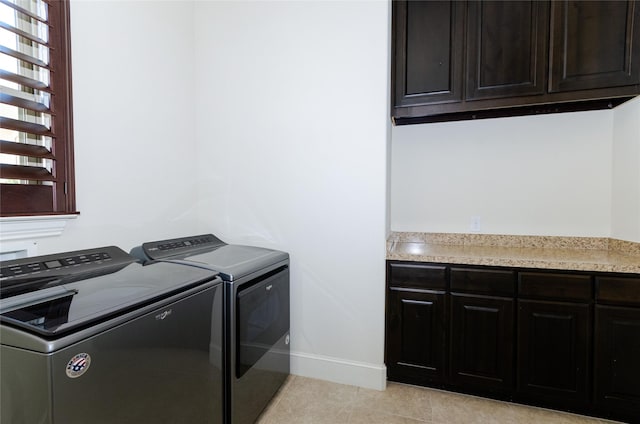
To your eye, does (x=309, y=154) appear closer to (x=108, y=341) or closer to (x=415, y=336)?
(x=415, y=336)

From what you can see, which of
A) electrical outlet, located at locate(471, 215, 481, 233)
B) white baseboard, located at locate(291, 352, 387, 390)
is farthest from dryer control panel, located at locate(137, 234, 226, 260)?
electrical outlet, located at locate(471, 215, 481, 233)

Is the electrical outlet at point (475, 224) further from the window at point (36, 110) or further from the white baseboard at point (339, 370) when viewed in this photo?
the window at point (36, 110)

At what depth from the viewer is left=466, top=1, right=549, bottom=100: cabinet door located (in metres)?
1.97

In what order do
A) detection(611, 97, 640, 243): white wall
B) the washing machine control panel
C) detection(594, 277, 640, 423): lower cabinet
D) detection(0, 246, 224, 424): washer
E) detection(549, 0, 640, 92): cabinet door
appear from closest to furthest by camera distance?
detection(0, 246, 224, 424): washer, the washing machine control panel, detection(594, 277, 640, 423): lower cabinet, detection(549, 0, 640, 92): cabinet door, detection(611, 97, 640, 243): white wall

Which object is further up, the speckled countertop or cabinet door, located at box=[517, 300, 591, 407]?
the speckled countertop

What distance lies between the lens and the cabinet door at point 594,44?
182cm

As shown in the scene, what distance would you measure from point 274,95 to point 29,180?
1.46 m

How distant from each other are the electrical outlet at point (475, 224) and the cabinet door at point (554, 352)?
72 cm

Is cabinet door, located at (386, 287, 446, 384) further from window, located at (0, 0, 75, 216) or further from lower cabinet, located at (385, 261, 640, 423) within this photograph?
window, located at (0, 0, 75, 216)

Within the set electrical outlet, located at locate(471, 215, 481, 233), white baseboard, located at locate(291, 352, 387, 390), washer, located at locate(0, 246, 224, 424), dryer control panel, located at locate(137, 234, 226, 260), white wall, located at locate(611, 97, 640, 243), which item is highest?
white wall, located at locate(611, 97, 640, 243)

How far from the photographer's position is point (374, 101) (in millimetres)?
2016

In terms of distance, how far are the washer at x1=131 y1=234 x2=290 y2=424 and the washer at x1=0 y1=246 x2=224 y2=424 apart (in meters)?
0.08

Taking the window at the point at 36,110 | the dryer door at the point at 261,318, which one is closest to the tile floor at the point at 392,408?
the dryer door at the point at 261,318

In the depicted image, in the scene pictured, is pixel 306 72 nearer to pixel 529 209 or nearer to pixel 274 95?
pixel 274 95
